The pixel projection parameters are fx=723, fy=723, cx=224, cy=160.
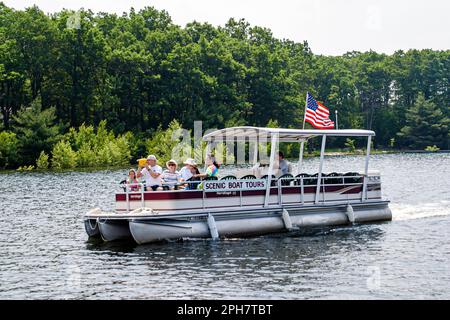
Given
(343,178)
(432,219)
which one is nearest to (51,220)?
(343,178)

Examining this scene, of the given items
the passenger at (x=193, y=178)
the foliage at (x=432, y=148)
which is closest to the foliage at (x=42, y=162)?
the passenger at (x=193, y=178)

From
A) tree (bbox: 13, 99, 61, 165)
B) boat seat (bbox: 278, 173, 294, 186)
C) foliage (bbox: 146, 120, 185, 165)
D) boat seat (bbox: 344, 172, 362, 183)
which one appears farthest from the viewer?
foliage (bbox: 146, 120, 185, 165)

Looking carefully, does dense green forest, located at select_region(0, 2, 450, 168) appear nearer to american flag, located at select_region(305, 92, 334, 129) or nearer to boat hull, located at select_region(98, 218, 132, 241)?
american flag, located at select_region(305, 92, 334, 129)

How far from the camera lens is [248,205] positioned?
25375 millimetres

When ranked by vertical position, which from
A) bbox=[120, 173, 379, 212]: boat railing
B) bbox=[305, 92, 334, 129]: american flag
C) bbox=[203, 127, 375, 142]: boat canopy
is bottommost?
bbox=[120, 173, 379, 212]: boat railing

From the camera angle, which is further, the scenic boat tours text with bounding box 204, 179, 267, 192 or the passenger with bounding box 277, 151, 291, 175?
the passenger with bounding box 277, 151, 291, 175

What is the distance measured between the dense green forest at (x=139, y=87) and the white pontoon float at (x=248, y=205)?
50.3 meters

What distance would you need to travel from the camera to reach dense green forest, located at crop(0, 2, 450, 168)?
8056 cm

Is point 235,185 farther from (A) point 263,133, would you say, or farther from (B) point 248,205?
(A) point 263,133

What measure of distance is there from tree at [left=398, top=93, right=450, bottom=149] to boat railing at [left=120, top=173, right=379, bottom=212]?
10499 cm

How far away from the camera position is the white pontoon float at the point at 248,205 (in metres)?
23.7

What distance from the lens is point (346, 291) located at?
18.0 m

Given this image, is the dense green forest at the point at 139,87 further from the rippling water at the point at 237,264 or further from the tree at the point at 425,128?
the rippling water at the point at 237,264

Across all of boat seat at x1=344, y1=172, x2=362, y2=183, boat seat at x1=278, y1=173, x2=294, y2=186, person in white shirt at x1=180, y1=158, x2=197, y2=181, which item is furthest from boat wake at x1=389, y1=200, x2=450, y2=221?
person in white shirt at x1=180, y1=158, x2=197, y2=181
